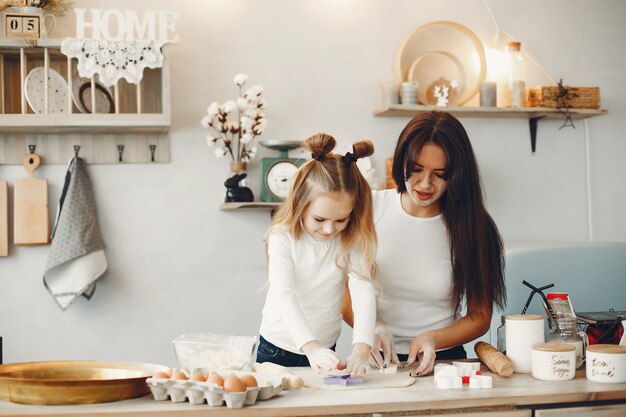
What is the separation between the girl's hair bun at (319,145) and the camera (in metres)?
1.96

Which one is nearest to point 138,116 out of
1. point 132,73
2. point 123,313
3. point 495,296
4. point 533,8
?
point 132,73

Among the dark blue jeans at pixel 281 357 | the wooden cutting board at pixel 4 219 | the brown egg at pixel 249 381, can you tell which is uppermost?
the wooden cutting board at pixel 4 219

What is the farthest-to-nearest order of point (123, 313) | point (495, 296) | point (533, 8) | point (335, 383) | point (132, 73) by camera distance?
point (533, 8) < point (123, 313) < point (132, 73) < point (495, 296) < point (335, 383)

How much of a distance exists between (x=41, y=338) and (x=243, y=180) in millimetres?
1116

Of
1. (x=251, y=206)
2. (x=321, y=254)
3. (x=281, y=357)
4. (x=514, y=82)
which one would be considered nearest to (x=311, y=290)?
(x=321, y=254)

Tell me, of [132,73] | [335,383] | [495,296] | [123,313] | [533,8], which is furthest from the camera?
[533,8]

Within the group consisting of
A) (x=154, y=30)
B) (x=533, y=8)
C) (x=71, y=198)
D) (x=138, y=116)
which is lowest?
(x=71, y=198)

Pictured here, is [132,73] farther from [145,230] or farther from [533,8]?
[533,8]

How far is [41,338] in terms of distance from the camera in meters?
3.24

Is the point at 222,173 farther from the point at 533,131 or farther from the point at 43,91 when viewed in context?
the point at 533,131

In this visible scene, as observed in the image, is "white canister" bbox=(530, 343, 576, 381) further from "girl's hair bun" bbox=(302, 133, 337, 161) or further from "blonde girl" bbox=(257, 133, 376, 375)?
"girl's hair bun" bbox=(302, 133, 337, 161)

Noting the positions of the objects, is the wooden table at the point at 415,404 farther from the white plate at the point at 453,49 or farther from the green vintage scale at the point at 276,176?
the white plate at the point at 453,49

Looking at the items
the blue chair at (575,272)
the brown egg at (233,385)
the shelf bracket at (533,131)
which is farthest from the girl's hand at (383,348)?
the shelf bracket at (533,131)

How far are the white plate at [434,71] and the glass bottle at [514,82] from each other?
0.21m
